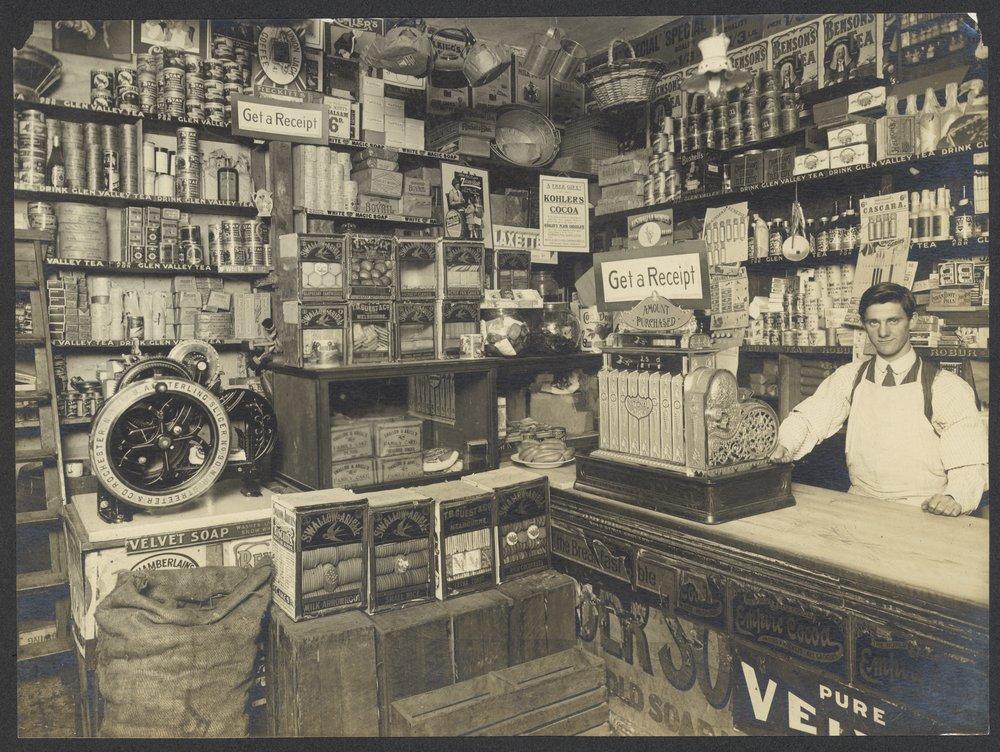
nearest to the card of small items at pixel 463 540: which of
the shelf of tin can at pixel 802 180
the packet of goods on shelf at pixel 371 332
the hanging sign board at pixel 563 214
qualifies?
the packet of goods on shelf at pixel 371 332

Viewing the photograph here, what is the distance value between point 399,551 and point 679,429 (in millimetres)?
1030

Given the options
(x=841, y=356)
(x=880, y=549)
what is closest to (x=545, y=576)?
(x=880, y=549)

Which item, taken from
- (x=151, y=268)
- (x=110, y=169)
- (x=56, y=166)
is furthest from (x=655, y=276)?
(x=56, y=166)

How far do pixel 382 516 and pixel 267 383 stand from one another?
125cm

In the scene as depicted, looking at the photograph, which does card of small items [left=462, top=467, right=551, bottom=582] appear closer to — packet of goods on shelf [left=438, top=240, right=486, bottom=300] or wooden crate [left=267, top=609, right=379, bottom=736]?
wooden crate [left=267, top=609, right=379, bottom=736]

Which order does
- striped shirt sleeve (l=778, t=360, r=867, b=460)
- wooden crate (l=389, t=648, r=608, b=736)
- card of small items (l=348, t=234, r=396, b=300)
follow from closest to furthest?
wooden crate (l=389, t=648, r=608, b=736) → striped shirt sleeve (l=778, t=360, r=867, b=460) → card of small items (l=348, t=234, r=396, b=300)

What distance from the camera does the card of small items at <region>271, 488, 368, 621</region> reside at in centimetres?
236

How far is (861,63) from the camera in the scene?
358 centimetres

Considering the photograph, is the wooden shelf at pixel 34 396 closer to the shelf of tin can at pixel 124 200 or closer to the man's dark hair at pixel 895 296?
the shelf of tin can at pixel 124 200

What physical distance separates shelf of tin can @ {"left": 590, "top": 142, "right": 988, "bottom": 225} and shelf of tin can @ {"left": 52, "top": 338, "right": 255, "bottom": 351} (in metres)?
2.28

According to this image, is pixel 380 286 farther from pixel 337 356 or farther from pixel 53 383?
pixel 53 383

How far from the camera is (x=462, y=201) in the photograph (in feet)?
13.1

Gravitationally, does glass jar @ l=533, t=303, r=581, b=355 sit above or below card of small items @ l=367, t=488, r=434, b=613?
above

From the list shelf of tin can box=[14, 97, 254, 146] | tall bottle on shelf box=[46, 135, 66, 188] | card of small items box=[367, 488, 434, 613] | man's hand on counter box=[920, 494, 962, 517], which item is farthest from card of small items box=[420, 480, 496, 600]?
tall bottle on shelf box=[46, 135, 66, 188]
